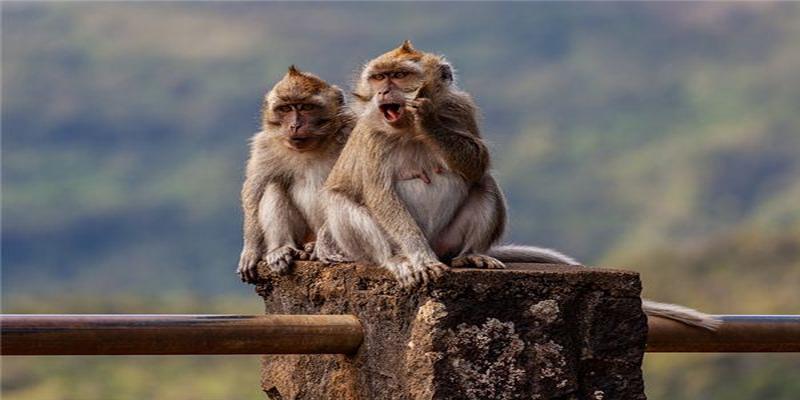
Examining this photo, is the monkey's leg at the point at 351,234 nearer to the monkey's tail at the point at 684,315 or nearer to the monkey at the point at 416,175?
the monkey at the point at 416,175

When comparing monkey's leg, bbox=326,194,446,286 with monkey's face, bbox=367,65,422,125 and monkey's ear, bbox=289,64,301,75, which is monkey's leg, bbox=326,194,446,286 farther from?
monkey's ear, bbox=289,64,301,75

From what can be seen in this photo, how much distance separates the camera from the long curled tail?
231 inches

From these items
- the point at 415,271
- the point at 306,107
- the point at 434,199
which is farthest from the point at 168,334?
the point at 306,107

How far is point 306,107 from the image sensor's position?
24.9ft

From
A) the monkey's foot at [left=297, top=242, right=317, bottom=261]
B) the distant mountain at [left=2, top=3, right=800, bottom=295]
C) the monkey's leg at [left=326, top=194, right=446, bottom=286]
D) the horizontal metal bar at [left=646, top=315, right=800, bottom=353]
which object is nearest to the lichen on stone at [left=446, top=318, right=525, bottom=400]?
the monkey's leg at [left=326, top=194, right=446, bottom=286]

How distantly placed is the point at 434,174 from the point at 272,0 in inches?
5236

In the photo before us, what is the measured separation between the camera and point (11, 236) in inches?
3836

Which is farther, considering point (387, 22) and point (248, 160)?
point (387, 22)

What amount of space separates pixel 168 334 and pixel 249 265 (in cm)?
233

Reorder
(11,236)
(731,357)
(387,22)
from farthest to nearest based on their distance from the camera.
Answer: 1. (387,22)
2. (11,236)
3. (731,357)

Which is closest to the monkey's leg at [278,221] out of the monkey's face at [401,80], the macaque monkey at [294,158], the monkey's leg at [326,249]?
the macaque monkey at [294,158]

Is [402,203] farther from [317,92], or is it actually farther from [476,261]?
[317,92]

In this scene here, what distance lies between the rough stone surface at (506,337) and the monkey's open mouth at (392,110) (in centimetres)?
100

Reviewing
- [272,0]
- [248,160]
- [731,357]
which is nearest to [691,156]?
[272,0]
